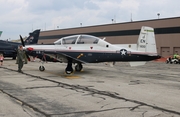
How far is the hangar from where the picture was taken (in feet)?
134

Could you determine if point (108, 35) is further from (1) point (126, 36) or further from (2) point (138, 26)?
(2) point (138, 26)

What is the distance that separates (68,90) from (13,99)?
217 cm

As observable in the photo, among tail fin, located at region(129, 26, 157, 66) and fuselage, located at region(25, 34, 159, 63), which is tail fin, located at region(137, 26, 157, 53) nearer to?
tail fin, located at region(129, 26, 157, 66)

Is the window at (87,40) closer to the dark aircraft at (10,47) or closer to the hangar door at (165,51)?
the dark aircraft at (10,47)

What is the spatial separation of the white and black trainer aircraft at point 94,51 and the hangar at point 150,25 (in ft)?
97.6

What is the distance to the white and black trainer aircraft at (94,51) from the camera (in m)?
12.9

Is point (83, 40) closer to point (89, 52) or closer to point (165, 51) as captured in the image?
point (89, 52)

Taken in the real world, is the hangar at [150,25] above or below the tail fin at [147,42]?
above

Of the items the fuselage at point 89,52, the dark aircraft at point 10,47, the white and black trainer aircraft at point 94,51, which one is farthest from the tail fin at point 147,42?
the dark aircraft at point 10,47

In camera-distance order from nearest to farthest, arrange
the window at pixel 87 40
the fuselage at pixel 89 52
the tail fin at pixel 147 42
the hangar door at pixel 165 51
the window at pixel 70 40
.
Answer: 1. the tail fin at pixel 147 42
2. the fuselage at pixel 89 52
3. the window at pixel 87 40
4. the window at pixel 70 40
5. the hangar door at pixel 165 51

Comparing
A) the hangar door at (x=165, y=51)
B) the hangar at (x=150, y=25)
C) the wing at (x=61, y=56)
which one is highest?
the hangar at (x=150, y=25)

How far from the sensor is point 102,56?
44.2 ft

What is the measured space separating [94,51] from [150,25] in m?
33.4

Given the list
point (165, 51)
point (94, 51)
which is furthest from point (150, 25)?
point (94, 51)
